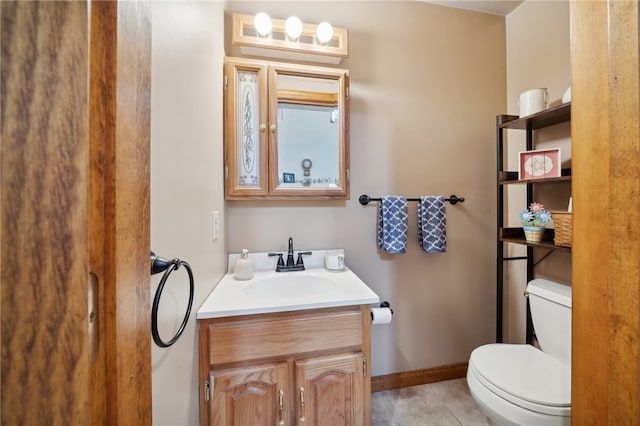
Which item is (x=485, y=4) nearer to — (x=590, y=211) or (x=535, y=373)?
(x=590, y=211)

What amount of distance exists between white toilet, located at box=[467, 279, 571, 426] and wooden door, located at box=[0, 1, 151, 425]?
49.4 inches

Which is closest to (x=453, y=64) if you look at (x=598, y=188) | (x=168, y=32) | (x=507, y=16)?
(x=507, y=16)

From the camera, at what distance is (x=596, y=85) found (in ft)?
1.59

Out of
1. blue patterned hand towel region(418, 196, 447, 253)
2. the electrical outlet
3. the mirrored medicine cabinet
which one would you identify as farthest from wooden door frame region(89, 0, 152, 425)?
blue patterned hand towel region(418, 196, 447, 253)

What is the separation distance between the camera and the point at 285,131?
1.42 meters

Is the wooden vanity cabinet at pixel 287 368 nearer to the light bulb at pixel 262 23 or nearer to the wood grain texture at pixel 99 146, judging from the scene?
the wood grain texture at pixel 99 146

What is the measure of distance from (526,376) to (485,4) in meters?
2.19

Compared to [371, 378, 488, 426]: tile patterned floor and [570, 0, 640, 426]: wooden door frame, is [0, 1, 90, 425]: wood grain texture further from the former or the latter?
[371, 378, 488, 426]: tile patterned floor

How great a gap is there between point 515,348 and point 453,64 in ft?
5.74

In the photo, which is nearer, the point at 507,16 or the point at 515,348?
the point at 515,348

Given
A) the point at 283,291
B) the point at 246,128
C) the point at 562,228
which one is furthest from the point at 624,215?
the point at 246,128

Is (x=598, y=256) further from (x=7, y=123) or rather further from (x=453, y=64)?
(x=453, y=64)

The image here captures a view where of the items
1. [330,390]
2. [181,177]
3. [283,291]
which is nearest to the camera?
[181,177]

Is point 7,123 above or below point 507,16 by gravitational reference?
below
